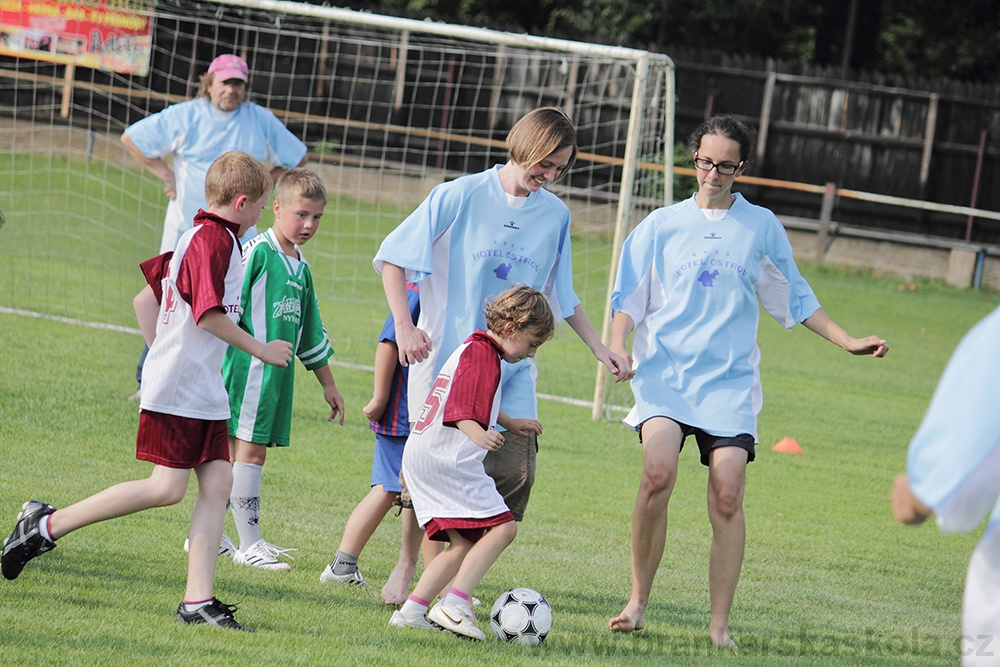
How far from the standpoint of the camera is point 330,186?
1625cm

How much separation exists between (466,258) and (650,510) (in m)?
1.17

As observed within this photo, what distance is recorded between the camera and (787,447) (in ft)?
29.0

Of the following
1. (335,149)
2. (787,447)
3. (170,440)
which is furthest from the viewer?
(335,149)

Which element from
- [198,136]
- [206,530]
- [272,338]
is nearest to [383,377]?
[272,338]

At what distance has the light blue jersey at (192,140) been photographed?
25.2 ft

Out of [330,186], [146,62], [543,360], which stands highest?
[146,62]

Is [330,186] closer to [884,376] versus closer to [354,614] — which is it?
[884,376]

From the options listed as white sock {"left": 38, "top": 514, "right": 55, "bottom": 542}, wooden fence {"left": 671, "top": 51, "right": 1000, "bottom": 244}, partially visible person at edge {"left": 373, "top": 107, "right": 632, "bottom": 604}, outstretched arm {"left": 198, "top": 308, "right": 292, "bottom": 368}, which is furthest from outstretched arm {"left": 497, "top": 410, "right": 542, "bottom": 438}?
wooden fence {"left": 671, "top": 51, "right": 1000, "bottom": 244}

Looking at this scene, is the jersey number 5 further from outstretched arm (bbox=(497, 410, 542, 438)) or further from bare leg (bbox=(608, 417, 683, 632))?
bare leg (bbox=(608, 417, 683, 632))

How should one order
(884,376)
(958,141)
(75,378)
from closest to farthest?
(75,378), (884,376), (958,141)

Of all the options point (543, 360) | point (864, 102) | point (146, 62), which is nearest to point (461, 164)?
point (146, 62)

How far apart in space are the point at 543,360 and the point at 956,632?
22.5ft

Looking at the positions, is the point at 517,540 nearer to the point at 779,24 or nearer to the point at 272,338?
the point at 272,338

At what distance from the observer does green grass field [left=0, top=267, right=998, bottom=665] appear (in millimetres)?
3893
